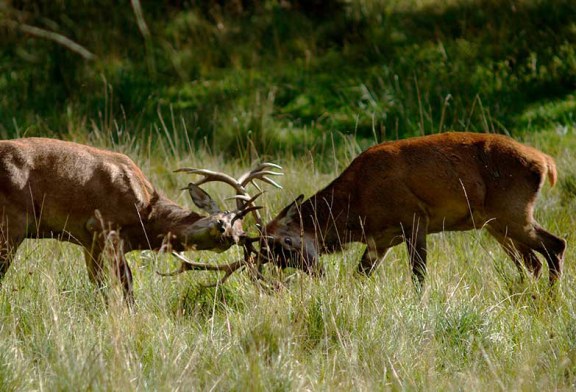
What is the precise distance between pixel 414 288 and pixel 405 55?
713cm

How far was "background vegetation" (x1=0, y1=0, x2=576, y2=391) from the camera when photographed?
5.71 m

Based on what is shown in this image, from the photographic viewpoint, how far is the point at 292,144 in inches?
470

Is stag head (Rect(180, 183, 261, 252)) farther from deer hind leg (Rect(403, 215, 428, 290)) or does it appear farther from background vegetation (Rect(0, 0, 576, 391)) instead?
deer hind leg (Rect(403, 215, 428, 290))

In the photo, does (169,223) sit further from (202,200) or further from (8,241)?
(8,241)

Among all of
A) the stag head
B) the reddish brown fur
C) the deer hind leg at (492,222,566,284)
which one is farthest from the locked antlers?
the deer hind leg at (492,222,566,284)

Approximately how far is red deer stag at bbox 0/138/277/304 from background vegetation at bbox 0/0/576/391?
0.21 metres

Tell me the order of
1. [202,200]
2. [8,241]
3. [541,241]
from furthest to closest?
[541,241] < [202,200] < [8,241]

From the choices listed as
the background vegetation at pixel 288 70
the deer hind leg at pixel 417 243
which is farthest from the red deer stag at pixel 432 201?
the background vegetation at pixel 288 70

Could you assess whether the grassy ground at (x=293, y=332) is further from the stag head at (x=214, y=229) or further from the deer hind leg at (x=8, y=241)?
the stag head at (x=214, y=229)

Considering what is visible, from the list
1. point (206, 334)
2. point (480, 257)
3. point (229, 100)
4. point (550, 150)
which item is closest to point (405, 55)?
point (229, 100)

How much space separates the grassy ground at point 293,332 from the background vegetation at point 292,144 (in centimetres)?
2

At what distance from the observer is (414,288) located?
22.3 feet

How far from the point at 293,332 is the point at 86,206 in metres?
2.21

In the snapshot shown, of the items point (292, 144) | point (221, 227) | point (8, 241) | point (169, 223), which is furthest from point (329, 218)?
point (292, 144)
